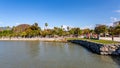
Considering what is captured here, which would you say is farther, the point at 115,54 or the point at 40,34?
the point at 40,34

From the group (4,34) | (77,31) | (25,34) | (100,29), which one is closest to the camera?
(100,29)

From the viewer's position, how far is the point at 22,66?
1862 cm

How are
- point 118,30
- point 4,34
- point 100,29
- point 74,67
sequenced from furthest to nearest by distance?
point 4,34, point 100,29, point 118,30, point 74,67

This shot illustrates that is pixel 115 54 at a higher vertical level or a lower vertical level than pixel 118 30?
lower

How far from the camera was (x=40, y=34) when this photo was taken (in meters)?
108

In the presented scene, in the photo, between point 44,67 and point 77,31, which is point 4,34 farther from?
point 44,67

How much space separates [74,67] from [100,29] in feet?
171

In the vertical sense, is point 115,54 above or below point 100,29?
below

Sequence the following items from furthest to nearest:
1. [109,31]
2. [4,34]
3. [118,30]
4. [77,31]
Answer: [4,34] → [77,31] → [109,31] → [118,30]

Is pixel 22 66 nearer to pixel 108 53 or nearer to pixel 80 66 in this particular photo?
pixel 80 66

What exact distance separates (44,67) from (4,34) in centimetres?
10720

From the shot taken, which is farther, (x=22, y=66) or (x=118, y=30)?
(x=118, y=30)

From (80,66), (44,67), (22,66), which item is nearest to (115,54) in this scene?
(80,66)

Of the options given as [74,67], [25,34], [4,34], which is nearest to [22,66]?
[74,67]
